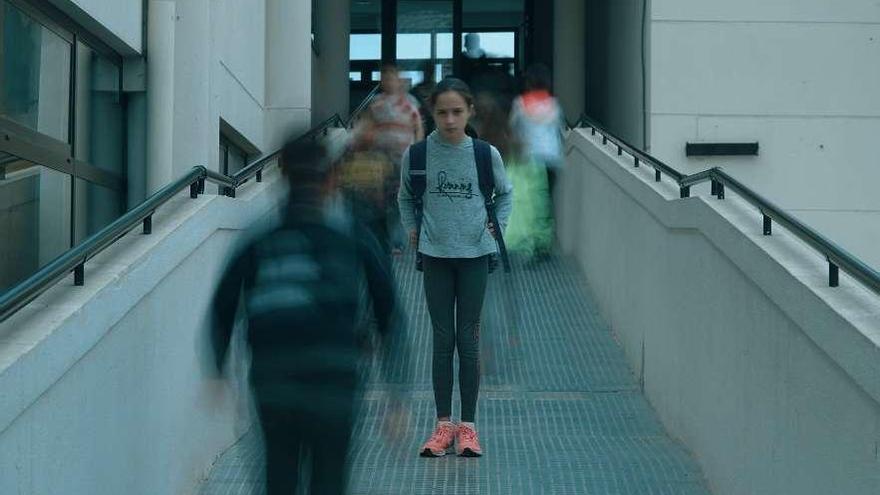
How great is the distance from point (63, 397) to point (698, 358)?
Answer: 12.2 feet

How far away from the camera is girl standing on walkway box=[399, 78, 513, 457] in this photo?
Result: 273 inches

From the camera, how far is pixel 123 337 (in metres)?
5.25

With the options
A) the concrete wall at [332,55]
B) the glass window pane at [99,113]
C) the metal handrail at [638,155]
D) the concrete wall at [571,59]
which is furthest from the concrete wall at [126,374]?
the concrete wall at [332,55]

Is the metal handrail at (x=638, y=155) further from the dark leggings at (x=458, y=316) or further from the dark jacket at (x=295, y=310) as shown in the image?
the dark jacket at (x=295, y=310)

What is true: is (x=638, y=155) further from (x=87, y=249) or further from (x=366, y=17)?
(x=366, y=17)

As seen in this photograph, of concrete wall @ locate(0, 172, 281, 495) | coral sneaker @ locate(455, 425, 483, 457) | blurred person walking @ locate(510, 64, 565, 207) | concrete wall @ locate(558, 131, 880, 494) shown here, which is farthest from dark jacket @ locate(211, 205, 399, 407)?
blurred person walking @ locate(510, 64, 565, 207)

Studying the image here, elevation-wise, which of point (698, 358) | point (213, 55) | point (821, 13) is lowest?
point (698, 358)

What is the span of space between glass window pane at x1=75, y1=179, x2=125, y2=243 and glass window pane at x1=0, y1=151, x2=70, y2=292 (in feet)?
0.80

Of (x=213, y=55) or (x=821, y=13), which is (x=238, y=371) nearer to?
(x=213, y=55)

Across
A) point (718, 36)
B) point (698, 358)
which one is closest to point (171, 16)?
point (698, 358)

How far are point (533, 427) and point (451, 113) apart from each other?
2.13 metres

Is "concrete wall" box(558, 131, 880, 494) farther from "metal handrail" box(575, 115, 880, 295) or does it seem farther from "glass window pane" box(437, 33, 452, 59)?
"glass window pane" box(437, 33, 452, 59)

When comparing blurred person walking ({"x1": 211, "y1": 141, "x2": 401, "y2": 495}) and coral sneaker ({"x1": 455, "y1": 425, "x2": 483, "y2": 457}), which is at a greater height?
blurred person walking ({"x1": 211, "y1": 141, "x2": 401, "y2": 495})

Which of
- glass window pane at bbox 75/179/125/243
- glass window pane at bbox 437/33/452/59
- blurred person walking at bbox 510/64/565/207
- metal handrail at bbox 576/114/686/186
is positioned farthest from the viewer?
glass window pane at bbox 437/33/452/59
